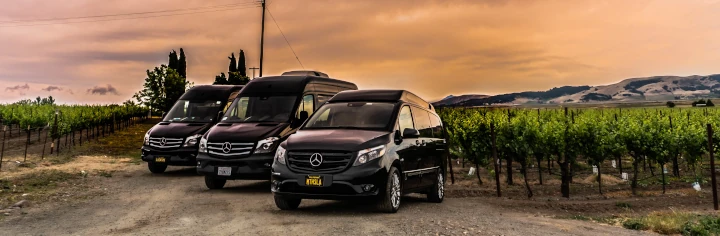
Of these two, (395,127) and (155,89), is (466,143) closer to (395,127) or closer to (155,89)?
(395,127)

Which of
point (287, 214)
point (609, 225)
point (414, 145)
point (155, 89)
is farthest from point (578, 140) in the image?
point (155, 89)

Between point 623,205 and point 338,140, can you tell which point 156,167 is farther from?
point 623,205

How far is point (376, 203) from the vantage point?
10281 millimetres

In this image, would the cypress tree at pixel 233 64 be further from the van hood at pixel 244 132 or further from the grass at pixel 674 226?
the grass at pixel 674 226

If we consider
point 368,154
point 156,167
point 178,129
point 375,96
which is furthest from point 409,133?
point 156,167

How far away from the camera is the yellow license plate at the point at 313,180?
9898mm

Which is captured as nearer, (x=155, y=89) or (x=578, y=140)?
(x=578, y=140)

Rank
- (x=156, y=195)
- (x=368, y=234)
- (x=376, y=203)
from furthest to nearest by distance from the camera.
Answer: (x=156, y=195)
(x=376, y=203)
(x=368, y=234)

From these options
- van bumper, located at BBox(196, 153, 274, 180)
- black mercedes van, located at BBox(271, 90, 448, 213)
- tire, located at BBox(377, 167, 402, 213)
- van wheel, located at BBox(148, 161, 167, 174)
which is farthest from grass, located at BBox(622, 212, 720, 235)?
van wheel, located at BBox(148, 161, 167, 174)

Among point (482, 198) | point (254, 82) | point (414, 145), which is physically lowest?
point (482, 198)

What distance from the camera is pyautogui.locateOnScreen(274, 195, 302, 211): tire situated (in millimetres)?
10922

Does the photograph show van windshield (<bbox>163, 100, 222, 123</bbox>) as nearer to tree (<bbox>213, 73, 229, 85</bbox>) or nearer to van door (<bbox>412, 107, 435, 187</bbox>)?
van door (<bbox>412, 107, 435, 187</bbox>)

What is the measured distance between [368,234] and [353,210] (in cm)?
255

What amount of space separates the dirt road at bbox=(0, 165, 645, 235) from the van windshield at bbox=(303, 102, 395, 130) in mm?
1490
